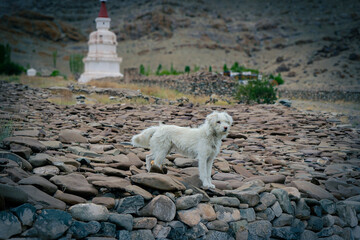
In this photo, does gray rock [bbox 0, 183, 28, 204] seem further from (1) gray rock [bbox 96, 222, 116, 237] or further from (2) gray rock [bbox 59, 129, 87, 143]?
(2) gray rock [bbox 59, 129, 87, 143]

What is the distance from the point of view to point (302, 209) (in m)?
6.43

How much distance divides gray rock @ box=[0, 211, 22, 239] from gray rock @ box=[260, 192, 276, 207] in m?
3.97

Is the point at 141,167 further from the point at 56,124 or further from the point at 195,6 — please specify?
the point at 195,6

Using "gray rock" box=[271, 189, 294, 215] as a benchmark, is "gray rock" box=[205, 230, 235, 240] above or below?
below

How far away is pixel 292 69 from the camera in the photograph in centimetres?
5622

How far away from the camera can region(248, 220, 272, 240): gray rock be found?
19.5 feet

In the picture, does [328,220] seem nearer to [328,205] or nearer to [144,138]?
[328,205]

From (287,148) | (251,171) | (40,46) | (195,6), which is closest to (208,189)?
(251,171)

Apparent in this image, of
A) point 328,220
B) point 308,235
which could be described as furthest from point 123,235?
point 328,220

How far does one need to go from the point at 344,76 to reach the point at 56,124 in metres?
45.1

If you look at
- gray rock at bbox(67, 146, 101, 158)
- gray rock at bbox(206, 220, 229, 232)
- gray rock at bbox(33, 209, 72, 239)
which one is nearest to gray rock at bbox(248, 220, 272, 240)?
gray rock at bbox(206, 220, 229, 232)

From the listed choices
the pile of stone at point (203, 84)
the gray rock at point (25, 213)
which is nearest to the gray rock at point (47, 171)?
the gray rock at point (25, 213)

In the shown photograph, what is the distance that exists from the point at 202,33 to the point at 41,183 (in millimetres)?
74816

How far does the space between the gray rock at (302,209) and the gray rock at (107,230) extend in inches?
137
